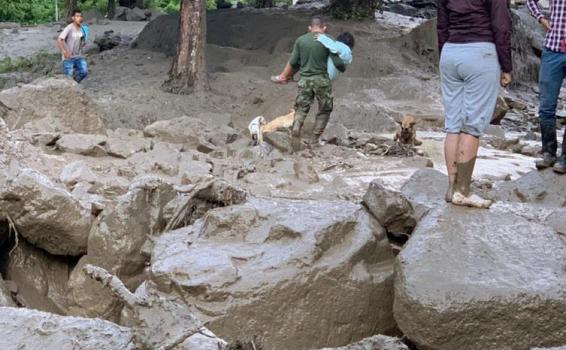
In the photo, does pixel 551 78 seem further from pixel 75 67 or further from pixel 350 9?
pixel 350 9

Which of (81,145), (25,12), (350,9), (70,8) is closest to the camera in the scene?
(81,145)

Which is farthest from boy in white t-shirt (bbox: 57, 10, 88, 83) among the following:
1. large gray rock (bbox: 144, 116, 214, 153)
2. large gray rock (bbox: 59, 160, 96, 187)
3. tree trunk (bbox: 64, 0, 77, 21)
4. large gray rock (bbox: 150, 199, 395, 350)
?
tree trunk (bbox: 64, 0, 77, 21)

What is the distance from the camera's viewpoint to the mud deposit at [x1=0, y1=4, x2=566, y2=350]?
4109 mm

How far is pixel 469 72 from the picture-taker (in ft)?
17.2

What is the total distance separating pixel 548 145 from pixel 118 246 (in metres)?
3.80

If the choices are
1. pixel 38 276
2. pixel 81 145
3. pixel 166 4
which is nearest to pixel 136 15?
pixel 166 4

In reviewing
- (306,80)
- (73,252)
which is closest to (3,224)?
(73,252)

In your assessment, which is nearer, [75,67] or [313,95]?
[313,95]

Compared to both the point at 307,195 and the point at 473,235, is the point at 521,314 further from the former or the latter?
the point at 307,195

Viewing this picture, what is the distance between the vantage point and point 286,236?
5105 millimetres

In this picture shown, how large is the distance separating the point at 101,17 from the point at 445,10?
2450cm

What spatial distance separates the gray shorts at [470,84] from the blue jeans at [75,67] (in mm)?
9403

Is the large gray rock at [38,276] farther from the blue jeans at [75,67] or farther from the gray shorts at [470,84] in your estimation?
the blue jeans at [75,67]

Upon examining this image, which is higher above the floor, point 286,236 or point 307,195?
point 286,236
